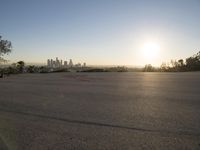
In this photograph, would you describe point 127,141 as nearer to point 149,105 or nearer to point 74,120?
point 74,120

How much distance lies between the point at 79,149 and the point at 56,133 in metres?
1.03

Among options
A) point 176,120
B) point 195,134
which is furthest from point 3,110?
point 195,134

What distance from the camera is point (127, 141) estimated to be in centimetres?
467

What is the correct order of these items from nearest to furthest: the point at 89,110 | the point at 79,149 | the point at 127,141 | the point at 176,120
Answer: the point at 79,149 → the point at 127,141 → the point at 176,120 → the point at 89,110

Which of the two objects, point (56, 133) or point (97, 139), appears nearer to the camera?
point (97, 139)

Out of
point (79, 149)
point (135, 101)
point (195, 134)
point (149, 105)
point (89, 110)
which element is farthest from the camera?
point (135, 101)

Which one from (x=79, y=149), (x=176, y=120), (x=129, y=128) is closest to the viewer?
(x=79, y=149)

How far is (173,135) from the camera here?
495cm

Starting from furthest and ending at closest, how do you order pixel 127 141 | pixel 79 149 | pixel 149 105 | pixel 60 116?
pixel 149 105
pixel 60 116
pixel 127 141
pixel 79 149

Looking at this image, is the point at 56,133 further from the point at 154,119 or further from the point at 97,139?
the point at 154,119

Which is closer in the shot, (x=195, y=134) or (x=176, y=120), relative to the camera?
(x=195, y=134)

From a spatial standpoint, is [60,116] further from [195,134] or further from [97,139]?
[195,134]

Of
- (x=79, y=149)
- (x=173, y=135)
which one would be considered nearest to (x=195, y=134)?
(x=173, y=135)

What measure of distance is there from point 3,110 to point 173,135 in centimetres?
469
